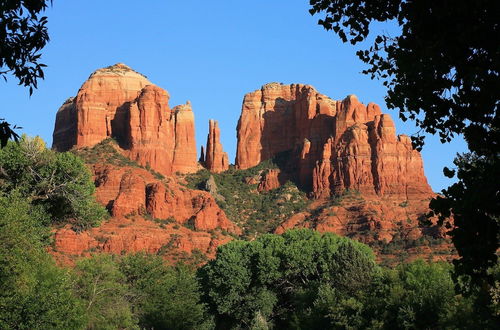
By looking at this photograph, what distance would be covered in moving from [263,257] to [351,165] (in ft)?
269

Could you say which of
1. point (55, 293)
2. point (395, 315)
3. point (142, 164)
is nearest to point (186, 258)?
point (142, 164)

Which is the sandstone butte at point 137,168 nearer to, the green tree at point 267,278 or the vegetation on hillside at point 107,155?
the vegetation on hillside at point 107,155

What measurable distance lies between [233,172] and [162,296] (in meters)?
110

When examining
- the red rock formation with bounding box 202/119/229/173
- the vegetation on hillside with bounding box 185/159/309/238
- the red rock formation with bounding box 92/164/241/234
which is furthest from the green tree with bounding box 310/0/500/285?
the red rock formation with bounding box 202/119/229/173

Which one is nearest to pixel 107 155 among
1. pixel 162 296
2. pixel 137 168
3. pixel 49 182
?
pixel 137 168

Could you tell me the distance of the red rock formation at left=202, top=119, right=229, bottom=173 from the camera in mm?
189375

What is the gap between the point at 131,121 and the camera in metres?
169

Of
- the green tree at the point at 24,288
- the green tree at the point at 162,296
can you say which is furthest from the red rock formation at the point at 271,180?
the green tree at the point at 24,288

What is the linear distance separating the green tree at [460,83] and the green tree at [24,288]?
23.3m

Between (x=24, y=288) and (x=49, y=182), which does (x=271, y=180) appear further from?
(x=24, y=288)

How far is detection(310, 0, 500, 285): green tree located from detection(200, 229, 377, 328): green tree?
60157 mm

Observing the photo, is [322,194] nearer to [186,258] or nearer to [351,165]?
[351,165]

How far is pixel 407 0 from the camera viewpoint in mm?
18438

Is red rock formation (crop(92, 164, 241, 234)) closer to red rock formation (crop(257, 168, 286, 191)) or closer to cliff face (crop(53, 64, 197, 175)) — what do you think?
cliff face (crop(53, 64, 197, 175))
